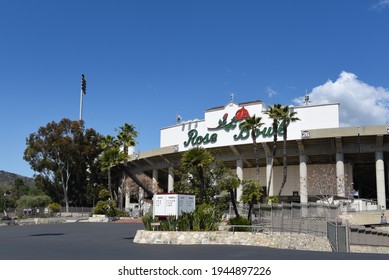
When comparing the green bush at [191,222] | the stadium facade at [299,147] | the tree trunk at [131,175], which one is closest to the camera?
the green bush at [191,222]

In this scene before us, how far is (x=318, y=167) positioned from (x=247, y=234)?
44.7 meters

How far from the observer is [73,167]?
81.4 m

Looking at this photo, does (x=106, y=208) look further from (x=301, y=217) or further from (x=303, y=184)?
(x=301, y=217)

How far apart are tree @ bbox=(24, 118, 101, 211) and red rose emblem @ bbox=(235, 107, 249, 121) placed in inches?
1203

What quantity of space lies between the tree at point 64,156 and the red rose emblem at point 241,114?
30.6 m

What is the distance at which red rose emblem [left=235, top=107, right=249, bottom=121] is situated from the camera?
212 feet

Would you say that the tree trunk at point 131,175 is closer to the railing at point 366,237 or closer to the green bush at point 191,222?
the green bush at point 191,222

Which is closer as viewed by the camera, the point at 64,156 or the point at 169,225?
the point at 169,225

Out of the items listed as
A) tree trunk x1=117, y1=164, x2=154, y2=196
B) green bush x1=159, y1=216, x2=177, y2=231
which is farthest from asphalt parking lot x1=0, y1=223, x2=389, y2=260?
tree trunk x1=117, y1=164, x2=154, y2=196

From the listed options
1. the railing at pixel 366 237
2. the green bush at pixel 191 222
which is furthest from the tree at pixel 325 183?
the green bush at pixel 191 222

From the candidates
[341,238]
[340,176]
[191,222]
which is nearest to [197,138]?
[340,176]

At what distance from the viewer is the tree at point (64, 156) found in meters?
78.1

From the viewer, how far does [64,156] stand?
7950cm

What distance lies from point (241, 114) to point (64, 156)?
3459cm
